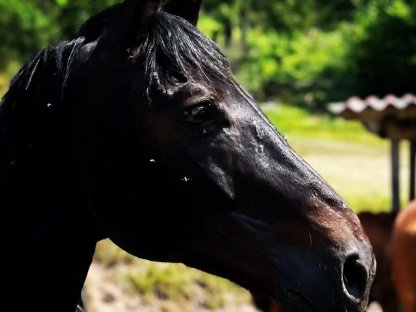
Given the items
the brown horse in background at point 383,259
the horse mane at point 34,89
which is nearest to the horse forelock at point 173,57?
the horse mane at point 34,89

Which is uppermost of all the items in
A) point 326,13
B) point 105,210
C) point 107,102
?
point 107,102

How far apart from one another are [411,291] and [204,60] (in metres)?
3.93

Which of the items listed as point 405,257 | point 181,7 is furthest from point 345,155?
point 181,7

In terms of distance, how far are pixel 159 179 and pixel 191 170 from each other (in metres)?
0.07

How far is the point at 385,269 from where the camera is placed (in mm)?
5484

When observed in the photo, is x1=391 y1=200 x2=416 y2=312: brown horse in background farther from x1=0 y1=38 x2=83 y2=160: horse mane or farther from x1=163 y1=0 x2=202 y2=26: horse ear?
x1=0 y1=38 x2=83 y2=160: horse mane

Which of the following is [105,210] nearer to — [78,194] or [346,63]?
[78,194]

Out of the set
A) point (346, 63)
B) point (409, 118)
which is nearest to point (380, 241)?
point (409, 118)

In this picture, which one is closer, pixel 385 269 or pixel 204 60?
pixel 204 60

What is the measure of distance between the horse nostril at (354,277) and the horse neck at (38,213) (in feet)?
1.81

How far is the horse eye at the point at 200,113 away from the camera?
1.51 m

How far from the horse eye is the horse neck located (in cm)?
27

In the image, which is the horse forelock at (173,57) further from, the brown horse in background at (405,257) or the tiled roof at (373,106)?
the tiled roof at (373,106)

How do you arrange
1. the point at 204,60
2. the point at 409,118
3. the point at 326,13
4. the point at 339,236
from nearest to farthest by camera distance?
1. the point at 339,236
2. the point at 204,60
3. the point at 409,118
4. the point at 326,13
